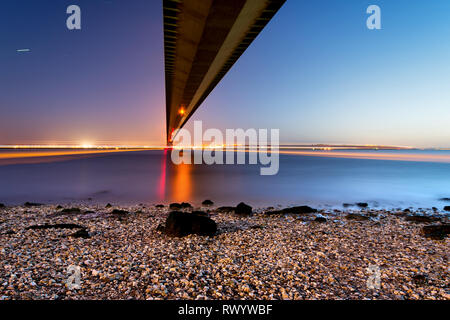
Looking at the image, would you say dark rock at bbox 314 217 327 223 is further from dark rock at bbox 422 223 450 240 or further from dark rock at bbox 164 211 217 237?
dark rock at bbox 164 211 217 237

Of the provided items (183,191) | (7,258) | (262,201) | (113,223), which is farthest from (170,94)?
(7,258)

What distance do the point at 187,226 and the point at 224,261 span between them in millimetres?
2386

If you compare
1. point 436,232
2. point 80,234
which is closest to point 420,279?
point 436,232

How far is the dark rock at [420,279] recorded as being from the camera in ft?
16.4

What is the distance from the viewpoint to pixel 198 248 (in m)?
6.73

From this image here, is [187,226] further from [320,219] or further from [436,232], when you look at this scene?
[436,232]

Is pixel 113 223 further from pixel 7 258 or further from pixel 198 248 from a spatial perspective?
pixel 198 248

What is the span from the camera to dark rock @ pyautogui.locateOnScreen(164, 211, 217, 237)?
7.76m

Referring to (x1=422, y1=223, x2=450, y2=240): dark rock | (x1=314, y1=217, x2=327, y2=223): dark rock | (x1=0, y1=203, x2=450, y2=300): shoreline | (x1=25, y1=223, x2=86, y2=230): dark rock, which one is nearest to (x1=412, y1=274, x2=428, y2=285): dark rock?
(x1=0, y1=203, x2=450, y2=300): shoreline

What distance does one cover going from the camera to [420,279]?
16.8 feet

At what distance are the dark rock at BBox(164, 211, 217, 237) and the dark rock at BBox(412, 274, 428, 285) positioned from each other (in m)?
5.41

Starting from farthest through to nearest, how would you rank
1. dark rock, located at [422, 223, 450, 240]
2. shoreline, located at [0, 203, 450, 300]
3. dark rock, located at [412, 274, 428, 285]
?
dark rock, located at [422, 223, 450, 240] → dark rock, located at [412, 274, 428, 285] → shoreline, located at [0, 203, 450, 300]

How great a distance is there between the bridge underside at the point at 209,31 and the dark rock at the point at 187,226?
23.2 ft
